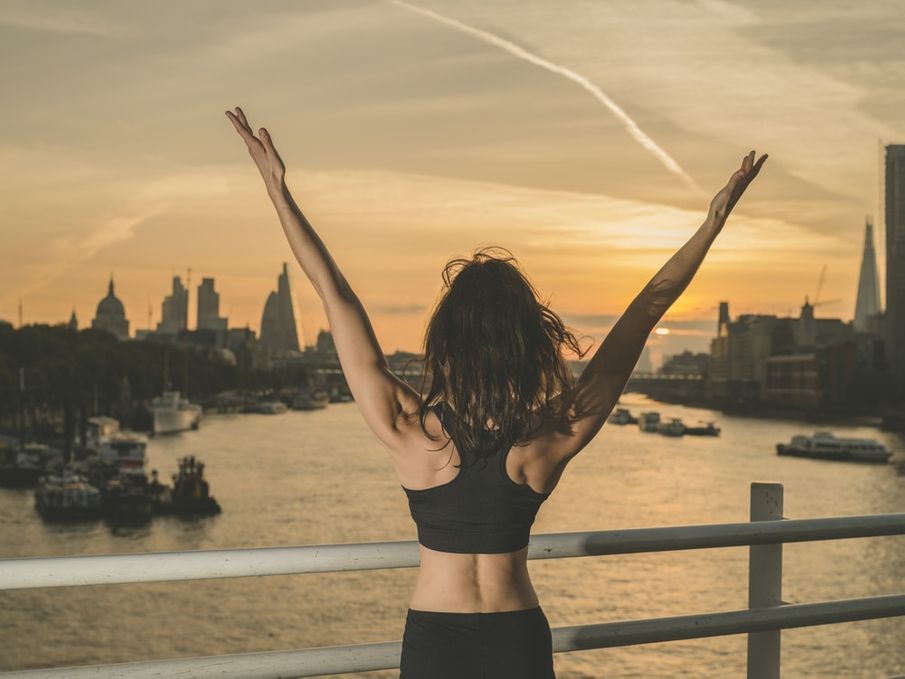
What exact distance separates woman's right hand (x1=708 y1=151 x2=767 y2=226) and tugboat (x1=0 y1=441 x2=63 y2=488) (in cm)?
8887

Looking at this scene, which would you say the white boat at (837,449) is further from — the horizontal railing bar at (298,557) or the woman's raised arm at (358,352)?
the woman's raised arm at (358,352)

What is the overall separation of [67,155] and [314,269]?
4823 inches

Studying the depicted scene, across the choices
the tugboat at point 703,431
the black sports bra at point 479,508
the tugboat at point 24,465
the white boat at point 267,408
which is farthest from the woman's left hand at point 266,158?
the white boat at point 267,408

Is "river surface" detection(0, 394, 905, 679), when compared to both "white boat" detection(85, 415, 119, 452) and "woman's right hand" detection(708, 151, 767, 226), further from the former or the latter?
"woman's right hand" detection(708, 151, 767, 226)

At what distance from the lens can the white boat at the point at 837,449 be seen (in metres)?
93.6

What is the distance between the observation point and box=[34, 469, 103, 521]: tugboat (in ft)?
220

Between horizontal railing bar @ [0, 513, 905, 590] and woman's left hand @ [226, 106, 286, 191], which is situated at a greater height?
woman's left hand @ [226, 106, 286, 191]

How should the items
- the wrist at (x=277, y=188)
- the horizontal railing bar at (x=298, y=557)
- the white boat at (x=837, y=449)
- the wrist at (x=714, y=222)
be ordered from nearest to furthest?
the wrist at (x=277, y=188)
the wrist at (x=714, y=222)
the horizontal railing bar at (x=298, y=557)
the white boat at (x=837, y=449)

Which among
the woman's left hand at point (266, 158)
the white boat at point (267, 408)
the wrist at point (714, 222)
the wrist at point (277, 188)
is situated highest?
the woman's left hand at point (266, 158)

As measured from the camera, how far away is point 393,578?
46.9 m

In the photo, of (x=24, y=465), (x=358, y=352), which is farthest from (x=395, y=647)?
(x=24, y=465)

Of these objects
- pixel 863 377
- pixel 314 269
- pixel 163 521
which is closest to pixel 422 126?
pixel 163 521

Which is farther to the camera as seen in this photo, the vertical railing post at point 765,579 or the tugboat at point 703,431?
the tugboat at point 703,431

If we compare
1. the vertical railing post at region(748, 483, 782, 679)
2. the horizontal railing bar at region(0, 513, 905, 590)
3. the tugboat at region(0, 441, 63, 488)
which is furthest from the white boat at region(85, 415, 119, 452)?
the horizontal railing bar at region(0, 513, 905, 590)
